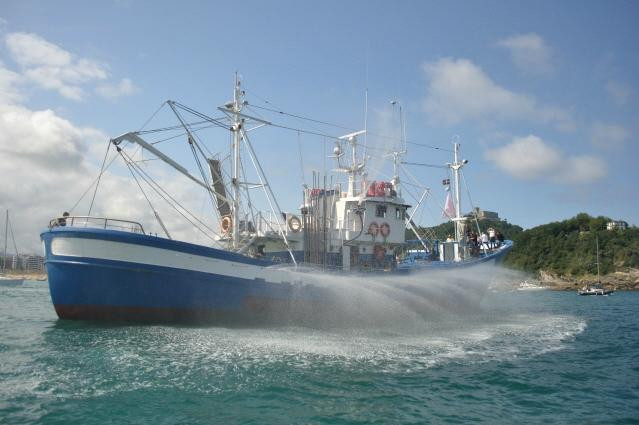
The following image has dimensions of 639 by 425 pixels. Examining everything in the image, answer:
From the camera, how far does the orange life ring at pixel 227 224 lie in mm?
21484

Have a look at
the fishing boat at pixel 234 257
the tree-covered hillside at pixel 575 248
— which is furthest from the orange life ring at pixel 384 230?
the tree-covered hillside at pixel 575 248

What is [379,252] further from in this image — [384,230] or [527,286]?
[527,286]

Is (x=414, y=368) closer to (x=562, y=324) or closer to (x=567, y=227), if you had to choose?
(x=562, y=324)

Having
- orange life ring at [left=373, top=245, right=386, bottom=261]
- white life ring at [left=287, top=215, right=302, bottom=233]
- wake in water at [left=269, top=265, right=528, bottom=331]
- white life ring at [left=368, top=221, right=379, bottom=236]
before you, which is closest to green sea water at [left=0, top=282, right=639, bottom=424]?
wake in water at [left=269, top=265, right=528, bottom=331]

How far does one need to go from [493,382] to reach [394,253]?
57.1 ft

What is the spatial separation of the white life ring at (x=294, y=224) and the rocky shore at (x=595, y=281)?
7832cm

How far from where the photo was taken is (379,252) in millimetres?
25562

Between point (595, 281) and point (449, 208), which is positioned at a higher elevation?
point (449, 208)

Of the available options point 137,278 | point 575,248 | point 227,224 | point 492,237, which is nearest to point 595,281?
point 575,248

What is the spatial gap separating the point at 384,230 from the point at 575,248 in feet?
308

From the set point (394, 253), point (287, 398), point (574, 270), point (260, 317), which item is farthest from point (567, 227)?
point (287, 398)

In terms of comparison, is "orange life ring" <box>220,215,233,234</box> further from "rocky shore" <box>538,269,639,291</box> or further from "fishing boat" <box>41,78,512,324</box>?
"rocky shore" <box>538,269,639,291</box>

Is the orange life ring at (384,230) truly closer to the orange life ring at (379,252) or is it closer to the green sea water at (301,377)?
the orange life ring at (379,252)

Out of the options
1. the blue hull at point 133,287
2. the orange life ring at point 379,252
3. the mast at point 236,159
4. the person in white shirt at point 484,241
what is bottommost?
the blue hull at point 133,287
